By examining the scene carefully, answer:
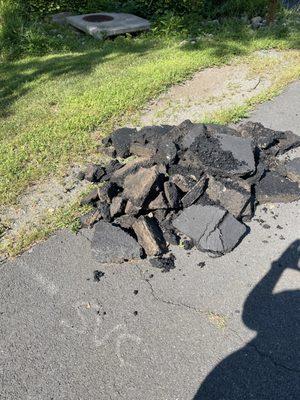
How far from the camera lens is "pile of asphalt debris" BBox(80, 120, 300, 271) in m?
4.34

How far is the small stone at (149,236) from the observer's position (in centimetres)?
425

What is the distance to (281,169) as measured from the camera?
5.39 metres

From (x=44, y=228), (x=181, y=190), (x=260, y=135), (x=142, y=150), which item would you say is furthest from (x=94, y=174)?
(x=260, y=135)

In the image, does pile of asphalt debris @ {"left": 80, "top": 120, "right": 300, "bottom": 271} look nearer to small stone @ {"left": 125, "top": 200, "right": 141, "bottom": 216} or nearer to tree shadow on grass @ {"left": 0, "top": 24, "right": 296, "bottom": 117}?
small stone @ {"left": 125, "top": 200, "right": 141, "bottom": 216}

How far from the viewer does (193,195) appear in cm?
469

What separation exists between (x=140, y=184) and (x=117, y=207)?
13.7 inches

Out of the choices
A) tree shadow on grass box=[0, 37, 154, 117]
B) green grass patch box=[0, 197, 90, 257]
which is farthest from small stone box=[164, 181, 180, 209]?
tree shadow on grass box=[0, 37, 154, 117]

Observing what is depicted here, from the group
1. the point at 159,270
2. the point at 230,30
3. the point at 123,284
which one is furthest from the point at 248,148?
the point at 230,30

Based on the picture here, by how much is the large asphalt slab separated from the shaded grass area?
1.50 m

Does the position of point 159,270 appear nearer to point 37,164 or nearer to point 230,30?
point 37,164

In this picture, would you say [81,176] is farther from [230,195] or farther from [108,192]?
[230,195]

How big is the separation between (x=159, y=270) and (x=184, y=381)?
A: 1.17 meters

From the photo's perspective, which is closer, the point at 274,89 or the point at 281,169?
the point at 281,169

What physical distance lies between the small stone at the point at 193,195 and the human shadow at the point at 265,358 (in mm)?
1151
